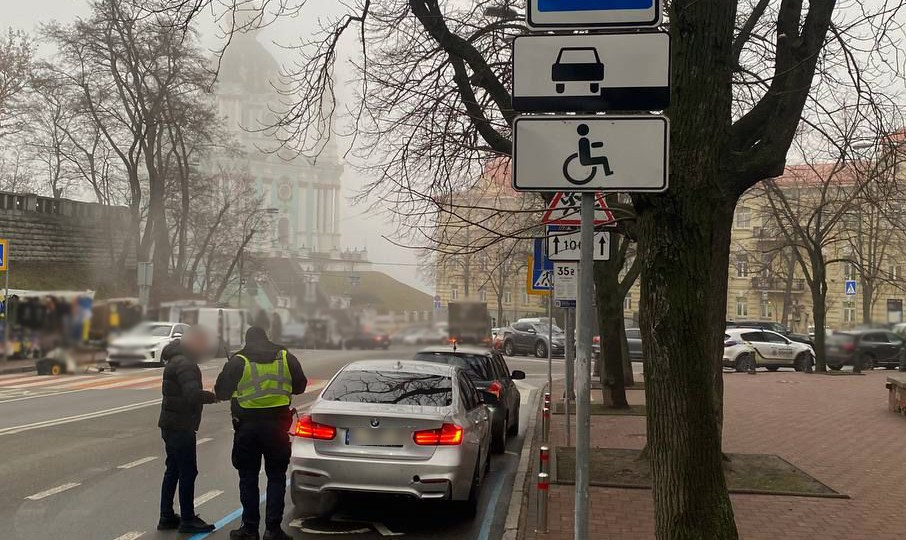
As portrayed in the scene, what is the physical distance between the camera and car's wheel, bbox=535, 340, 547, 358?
3894cm

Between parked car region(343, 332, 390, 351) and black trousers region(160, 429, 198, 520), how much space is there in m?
2.51

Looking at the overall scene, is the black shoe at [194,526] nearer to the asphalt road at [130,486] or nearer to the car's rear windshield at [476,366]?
the asphalt road at [130,486]

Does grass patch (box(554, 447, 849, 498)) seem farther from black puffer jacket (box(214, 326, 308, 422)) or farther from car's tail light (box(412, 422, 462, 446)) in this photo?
black puffer jacket (box(214, 326, 308, 422))

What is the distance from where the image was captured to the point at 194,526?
6.80 metres

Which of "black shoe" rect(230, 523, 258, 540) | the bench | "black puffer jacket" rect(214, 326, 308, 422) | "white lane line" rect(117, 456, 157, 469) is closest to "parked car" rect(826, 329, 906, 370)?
the bench

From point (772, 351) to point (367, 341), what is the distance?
29199 mm

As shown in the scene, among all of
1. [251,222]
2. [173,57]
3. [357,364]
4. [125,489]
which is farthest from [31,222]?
[173,57]

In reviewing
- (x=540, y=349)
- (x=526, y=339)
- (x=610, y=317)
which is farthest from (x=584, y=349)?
(x=526, y=339)

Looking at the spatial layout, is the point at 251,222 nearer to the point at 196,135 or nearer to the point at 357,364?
the point at 357,364

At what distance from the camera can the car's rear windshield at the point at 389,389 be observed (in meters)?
7.30

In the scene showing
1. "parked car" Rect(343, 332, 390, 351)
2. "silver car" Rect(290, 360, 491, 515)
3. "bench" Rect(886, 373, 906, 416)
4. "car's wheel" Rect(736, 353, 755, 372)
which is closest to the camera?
"parked car" Rect(343, 332, 390, 351)

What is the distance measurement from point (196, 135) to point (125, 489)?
31.3 feet

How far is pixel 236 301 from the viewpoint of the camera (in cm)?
554

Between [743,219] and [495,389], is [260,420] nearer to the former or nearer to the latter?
[495,389]
